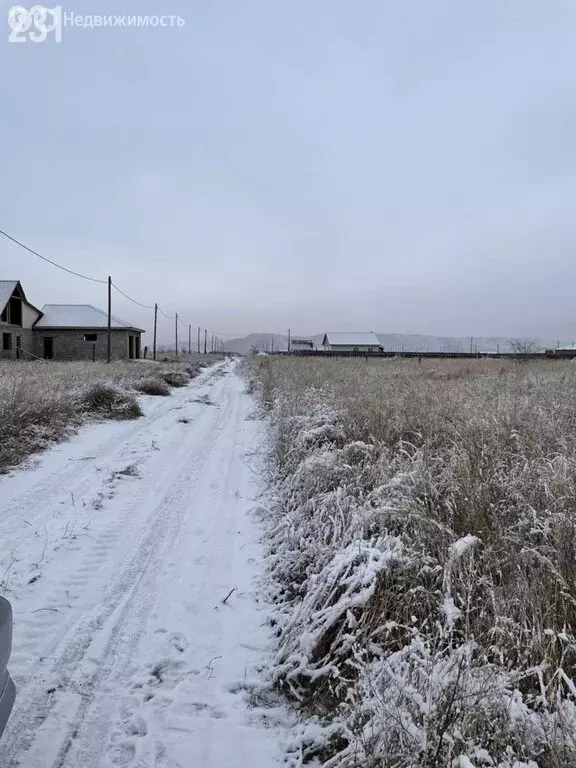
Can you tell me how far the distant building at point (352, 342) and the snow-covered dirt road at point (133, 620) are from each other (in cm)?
8779

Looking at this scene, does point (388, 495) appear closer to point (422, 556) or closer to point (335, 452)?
point (422, 556)

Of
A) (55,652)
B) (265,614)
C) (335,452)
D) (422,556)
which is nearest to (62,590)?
(55,652)

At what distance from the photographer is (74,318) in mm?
43719

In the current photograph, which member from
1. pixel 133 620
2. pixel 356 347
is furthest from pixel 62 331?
pixel 356 347

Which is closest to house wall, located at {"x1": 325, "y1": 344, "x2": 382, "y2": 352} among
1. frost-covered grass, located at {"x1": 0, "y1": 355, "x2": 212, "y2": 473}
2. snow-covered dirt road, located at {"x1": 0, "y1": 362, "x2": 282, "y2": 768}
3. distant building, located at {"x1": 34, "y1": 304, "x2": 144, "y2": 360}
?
distant building, located at {"x1": 34, "y1": 304, "x2": 144, "y2": 360}

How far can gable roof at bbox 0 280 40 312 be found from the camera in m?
36.8

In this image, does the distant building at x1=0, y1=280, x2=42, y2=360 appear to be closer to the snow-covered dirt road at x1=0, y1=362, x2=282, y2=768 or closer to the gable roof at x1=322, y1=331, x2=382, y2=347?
the snow-covered dirt road at x1=0, y1=362, x2=282, y2=768

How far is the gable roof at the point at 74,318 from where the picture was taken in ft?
140

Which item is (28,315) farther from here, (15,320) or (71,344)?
(71,344)

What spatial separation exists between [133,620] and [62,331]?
45523 mm

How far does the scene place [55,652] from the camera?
8.85ft

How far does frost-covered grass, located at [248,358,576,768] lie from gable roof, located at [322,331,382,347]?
89.5 metres

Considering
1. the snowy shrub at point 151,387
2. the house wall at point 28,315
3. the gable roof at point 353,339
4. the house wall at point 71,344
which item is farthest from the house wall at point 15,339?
the gable roof at point 353,339

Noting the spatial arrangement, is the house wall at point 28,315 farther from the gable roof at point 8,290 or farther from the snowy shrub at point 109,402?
the snowy shrub at point 109,402
